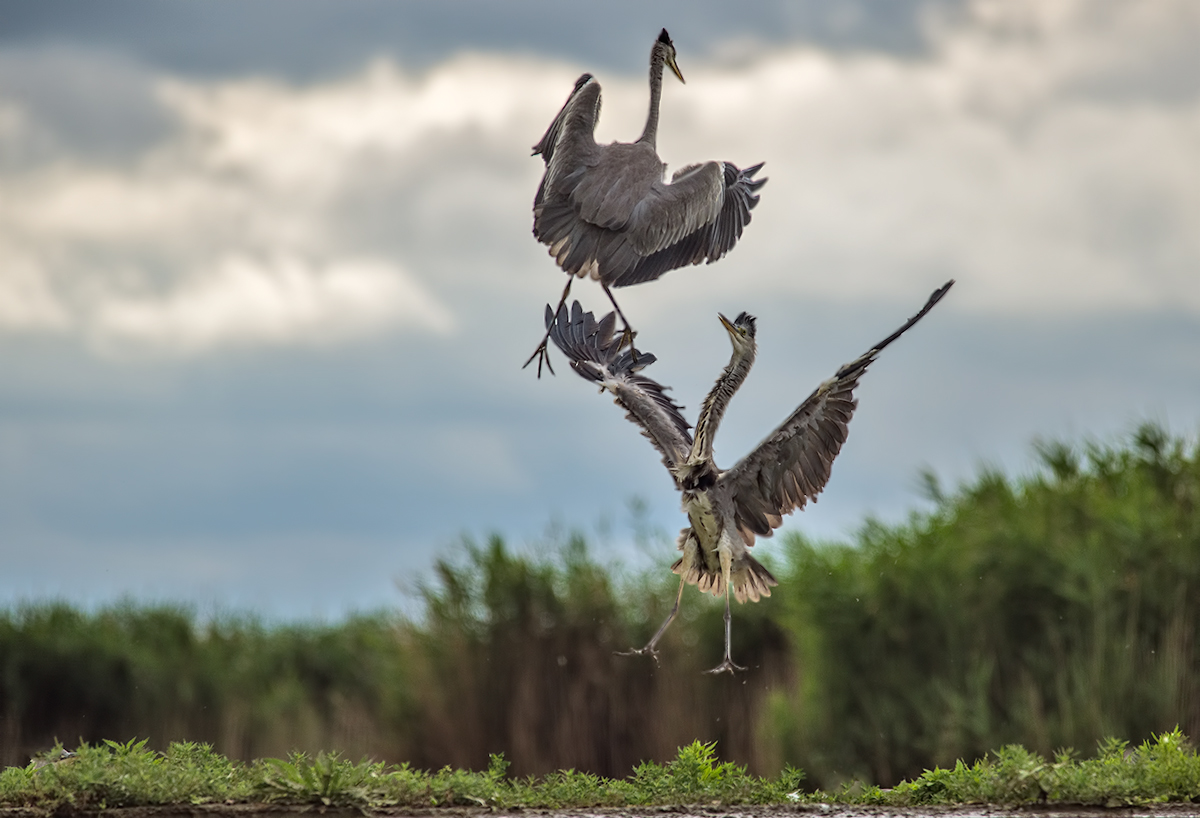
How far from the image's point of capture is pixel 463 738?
48.3ft

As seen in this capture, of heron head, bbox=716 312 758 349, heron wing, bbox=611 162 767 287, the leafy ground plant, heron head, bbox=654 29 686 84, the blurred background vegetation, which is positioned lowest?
the leafy ground plant

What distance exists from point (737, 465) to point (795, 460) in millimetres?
316

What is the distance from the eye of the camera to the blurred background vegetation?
13391 millimetres

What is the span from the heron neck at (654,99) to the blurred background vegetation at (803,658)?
7705 mm

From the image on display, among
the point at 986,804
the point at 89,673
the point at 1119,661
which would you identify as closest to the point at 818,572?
the point at 1119,661

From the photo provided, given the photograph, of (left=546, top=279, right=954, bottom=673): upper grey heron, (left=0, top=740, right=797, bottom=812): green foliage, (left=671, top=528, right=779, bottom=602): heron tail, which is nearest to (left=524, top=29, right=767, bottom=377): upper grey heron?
(left=546, top=279, right=954, bottom=673): upper grey heron

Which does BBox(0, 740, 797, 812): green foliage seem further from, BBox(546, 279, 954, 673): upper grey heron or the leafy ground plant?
BBox(546, 279, 954, 673): upper grey heron

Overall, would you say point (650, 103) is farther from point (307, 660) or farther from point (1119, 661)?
point (307, 660)

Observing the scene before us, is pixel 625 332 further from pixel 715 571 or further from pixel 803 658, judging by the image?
pixel 803 658

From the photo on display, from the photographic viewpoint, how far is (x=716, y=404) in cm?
697

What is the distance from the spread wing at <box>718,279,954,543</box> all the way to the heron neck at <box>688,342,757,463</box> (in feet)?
0.83

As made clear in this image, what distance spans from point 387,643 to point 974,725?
23.1 ft

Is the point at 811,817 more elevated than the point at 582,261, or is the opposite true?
the point at 582,261

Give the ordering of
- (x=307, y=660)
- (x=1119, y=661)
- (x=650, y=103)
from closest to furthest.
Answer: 1. (x=650, y=103)
2. (x=1119, y=661)
3. (x=307, y=660)
